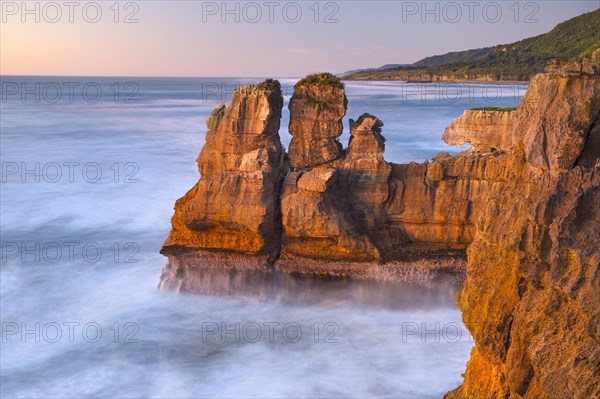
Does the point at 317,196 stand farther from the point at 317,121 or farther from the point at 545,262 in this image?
the point at 545,262

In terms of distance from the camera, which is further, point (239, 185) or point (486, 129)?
point (486, 129)

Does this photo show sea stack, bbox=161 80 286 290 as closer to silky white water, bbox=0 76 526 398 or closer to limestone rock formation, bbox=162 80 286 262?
limestone rock formation, bbox=162 80 286 262

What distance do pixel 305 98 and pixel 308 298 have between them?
6.27 m

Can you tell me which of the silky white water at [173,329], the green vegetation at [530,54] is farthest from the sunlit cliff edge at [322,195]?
the green vegetation at [530,54]

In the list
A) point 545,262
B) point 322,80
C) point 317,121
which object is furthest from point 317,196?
point 545,262

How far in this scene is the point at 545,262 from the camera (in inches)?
307

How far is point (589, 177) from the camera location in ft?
25.4

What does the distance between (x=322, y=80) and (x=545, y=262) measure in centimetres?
1362

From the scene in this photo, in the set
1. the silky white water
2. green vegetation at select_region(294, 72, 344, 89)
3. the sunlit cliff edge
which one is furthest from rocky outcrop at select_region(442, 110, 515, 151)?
the silky white water

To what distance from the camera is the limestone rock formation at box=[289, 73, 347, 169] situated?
795 inches

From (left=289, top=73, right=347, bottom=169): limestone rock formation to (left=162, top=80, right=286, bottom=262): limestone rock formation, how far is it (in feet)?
2.06

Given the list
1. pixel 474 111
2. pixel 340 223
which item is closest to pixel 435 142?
pixel 474 111

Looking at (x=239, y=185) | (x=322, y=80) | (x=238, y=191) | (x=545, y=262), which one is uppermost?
(x=322, y=80)

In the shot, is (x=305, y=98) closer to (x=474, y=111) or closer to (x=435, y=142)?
(x=474, y=111)
